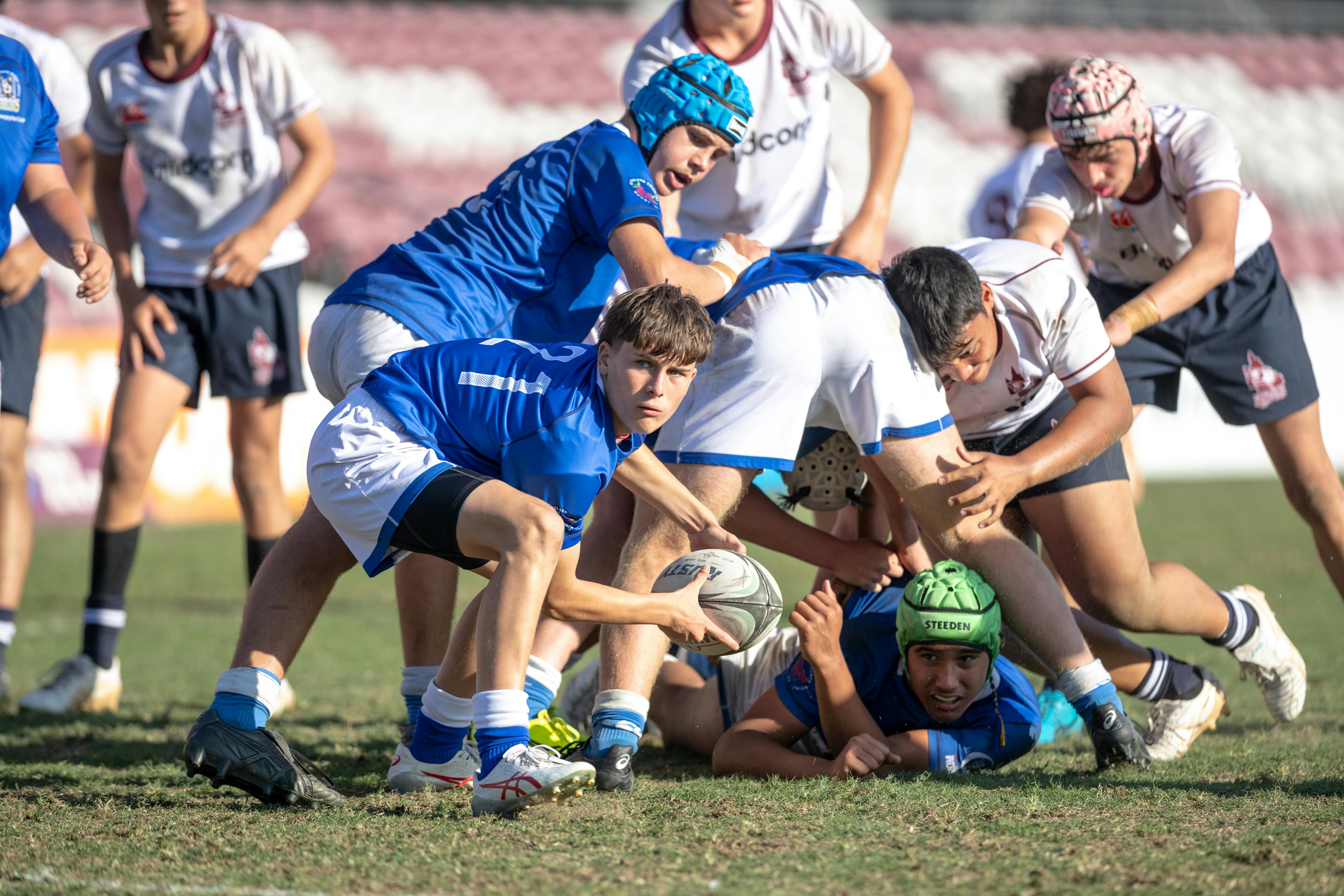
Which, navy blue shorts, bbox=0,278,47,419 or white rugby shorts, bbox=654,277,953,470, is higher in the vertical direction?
white rugby shorts, bbox=654,277,953,470

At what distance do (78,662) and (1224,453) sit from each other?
45.3 ft

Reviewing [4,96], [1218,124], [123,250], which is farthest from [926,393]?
[123,250]

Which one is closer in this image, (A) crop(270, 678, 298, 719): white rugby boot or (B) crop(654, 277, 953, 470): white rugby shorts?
(B) crop(654, 277, 953, 470): white rugby shorts

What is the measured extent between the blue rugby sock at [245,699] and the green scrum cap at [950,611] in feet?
5.93

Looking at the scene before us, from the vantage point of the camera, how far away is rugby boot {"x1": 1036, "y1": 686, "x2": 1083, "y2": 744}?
4.64m

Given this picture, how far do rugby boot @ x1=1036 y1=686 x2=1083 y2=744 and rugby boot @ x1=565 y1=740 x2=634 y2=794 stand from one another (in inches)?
A: 68.2

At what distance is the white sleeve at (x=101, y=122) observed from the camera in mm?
5316

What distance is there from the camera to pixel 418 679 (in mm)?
4199

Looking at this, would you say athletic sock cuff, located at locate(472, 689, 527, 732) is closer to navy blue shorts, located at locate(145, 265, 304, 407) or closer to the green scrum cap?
the green scrum cap

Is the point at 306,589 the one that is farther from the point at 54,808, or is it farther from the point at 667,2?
the point at 667,2

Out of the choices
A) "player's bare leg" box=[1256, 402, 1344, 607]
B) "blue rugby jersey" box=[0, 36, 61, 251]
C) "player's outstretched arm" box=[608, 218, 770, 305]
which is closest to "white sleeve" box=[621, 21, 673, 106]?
"player's outstretched arm" box=[608, 218, 770, 305]

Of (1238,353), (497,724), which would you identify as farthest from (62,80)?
(1238,353)

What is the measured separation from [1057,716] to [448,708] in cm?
228

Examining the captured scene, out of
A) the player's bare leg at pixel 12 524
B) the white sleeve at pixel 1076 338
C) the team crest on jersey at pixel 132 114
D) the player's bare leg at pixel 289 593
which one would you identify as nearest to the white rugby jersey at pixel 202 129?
the team crest on jersey at pixel 132 114
